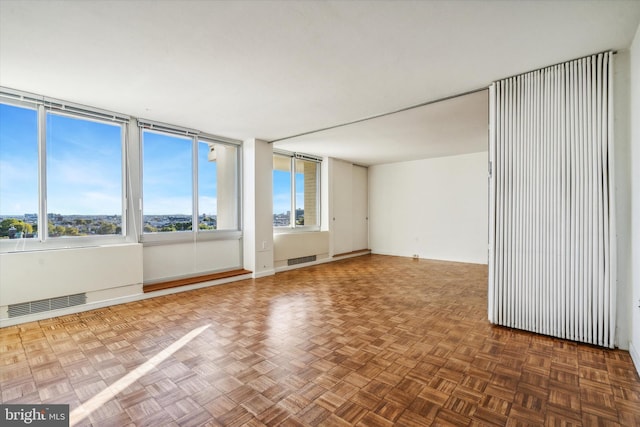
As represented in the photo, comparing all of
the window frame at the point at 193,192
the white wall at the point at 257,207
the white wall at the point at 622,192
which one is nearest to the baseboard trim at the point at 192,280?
the white wall at the point at 257,207

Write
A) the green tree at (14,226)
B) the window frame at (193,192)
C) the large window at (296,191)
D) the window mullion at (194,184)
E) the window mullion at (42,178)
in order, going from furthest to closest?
the large window at (296,191)
the window mullion at (194,184)
the window frame at (193,192)
the window mullion at (42,178)
the green tree at (14,226)

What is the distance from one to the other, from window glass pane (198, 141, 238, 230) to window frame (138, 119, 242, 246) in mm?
60

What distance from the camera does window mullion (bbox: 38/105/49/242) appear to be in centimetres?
359

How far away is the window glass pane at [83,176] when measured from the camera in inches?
147

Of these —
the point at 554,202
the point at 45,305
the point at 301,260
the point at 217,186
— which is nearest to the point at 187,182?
the point at 217,186

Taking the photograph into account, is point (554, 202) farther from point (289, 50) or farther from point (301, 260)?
point (301, 260)

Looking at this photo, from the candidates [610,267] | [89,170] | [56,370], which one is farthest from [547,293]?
[89,170]

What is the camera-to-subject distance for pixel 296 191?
704cm

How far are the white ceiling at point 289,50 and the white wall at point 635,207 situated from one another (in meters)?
0.30

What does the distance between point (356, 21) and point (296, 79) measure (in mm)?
1088

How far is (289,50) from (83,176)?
343 cm

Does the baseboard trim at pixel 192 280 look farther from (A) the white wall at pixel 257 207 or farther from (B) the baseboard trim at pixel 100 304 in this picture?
(A) the white wall at pixel 257 207

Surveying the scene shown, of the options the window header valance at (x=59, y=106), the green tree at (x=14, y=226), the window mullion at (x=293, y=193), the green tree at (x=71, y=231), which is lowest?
the green tree at (x=71, y=231)

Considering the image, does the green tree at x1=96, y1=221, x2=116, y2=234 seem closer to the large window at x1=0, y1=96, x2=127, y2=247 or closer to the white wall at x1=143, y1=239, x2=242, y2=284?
the large window at x1=0, y1=96, x2=127, y2=247
